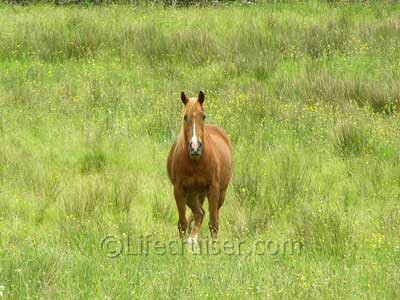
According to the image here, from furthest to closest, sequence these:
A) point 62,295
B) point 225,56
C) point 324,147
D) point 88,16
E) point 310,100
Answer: point 88,16, point 225,56, point 310,100, point 324,147, point 62,295

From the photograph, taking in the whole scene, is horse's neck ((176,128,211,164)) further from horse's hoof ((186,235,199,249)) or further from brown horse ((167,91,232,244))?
horse's hoof ((186,235,199,249))

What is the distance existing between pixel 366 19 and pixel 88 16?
18.3ft

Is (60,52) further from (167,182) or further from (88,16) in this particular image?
(167,182)

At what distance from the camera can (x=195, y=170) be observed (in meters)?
7.52

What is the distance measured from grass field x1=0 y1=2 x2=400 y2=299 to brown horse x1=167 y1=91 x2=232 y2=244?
0.36 meters

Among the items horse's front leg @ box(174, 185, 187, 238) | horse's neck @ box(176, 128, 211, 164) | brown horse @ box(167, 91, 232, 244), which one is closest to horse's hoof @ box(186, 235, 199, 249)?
brown horse @ box(167, 91, 232, 244)

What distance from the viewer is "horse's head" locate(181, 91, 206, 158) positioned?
719cm

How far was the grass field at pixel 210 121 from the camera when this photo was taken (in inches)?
254

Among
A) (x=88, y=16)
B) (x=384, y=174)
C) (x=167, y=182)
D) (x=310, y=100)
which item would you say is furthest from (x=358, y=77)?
(x=88, y=16)

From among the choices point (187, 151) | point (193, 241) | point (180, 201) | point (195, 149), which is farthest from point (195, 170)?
point (193, 241)

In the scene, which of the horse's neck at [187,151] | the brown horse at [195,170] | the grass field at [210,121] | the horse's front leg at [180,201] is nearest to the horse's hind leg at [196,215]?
the brown horse at [195,170]

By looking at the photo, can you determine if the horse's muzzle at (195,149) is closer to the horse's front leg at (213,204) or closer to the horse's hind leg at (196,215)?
the horse's front leg at (213,204)

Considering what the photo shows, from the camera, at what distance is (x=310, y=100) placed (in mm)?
12938

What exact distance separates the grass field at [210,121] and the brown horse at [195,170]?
0.36m
